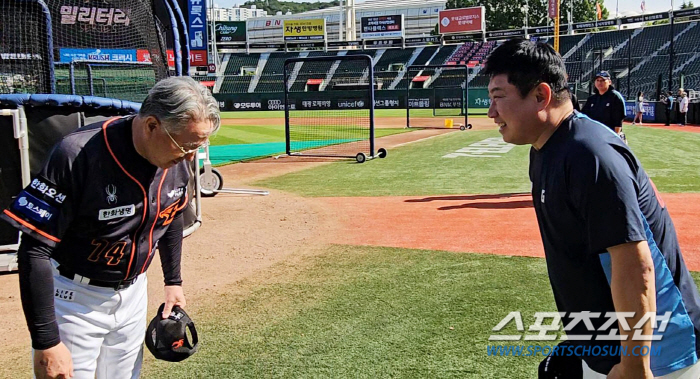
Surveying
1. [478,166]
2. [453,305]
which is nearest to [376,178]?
[478,166]

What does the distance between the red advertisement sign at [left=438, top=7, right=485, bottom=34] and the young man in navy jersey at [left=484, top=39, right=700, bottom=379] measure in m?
62.3

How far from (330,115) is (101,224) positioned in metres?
33.9

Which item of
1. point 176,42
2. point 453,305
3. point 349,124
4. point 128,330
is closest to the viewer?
point 128,330

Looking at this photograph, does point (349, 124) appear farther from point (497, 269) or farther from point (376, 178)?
point (497, 269)

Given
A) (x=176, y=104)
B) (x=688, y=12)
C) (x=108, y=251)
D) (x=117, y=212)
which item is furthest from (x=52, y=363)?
(x=688, y=12)

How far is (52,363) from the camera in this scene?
8.04 feet

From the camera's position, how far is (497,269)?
21.1 feet

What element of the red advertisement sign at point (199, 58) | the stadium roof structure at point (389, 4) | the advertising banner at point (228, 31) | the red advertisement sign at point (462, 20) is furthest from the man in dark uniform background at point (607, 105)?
the stadium roof structure at point (389, 4)

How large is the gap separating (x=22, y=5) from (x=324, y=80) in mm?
50580

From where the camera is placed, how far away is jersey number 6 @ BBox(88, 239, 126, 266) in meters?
2.74

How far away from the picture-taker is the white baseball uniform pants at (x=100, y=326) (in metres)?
2.72

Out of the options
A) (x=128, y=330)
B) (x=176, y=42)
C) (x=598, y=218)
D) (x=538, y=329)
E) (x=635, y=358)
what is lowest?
(x=538, y=329)

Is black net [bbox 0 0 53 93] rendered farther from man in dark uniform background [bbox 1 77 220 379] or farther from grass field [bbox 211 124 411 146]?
grass field [bbox 211 124 411 146]

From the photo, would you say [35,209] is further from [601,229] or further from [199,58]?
[199,58]
